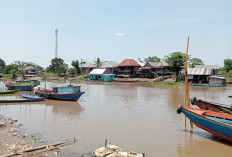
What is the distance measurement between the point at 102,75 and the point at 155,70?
15354 millimetres

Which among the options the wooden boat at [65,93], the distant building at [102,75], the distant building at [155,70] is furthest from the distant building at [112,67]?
the wooden boat at [65,93]

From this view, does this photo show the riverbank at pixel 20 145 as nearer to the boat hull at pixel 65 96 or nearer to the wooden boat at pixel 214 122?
the wooden boat at pixel 214 122

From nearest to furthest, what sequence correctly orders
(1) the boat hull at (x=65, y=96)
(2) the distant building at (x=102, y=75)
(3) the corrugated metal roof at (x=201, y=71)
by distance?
(1) the boat hull at (x=65, y=96) < (3) the corrugated metal roof at (x=201, y=71) < (2) the distant building at (x=102, y=75)

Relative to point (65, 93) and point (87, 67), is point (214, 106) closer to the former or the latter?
point (65, 93)

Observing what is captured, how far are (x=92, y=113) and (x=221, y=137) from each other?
10.5 metres

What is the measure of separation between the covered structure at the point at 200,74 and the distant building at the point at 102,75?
871 inches

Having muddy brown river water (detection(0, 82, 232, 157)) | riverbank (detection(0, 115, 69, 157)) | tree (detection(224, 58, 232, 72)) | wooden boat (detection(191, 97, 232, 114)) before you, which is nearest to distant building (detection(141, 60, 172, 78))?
tree (detection(224, 58, 232, 72))

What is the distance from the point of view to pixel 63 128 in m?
12.9

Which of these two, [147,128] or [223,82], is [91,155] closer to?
[147,128]

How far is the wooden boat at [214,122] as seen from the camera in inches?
380

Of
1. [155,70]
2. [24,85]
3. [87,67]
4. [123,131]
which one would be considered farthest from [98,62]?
[123,131]

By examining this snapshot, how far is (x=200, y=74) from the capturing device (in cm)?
4319

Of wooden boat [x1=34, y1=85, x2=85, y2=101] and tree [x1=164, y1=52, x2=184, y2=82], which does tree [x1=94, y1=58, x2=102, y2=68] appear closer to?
tree [x1=164, y1=52, x2=184, y2=82]

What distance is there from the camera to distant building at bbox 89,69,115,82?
56.4m
